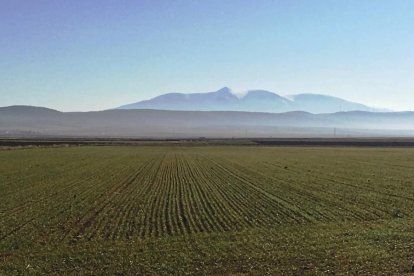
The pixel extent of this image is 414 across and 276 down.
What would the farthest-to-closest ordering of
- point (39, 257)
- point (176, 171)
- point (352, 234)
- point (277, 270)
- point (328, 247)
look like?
point (176, 171)
point (352, 234)
point (328, 247)
point (39, 257)
point (277, 270)

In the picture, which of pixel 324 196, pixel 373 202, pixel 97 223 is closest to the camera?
pixel 97 223

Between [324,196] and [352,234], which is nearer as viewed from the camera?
[352,234]

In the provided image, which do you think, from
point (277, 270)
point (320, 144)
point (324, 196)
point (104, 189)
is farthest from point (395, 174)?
point (320, 144)

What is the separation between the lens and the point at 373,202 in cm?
2453

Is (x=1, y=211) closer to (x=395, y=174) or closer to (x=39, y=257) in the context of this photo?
(x=39, y=257)

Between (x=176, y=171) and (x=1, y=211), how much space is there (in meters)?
21.8

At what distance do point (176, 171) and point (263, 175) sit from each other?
7823mm

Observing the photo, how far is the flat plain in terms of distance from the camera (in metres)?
13.7

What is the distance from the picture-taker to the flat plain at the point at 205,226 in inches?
540

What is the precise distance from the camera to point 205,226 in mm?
18562

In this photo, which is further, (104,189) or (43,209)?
(104,189)

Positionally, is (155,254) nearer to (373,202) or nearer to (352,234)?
(352,234)

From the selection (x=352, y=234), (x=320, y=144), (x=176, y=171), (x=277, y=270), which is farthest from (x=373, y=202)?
(x=320, y=144)

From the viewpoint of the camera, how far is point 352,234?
680 inches
